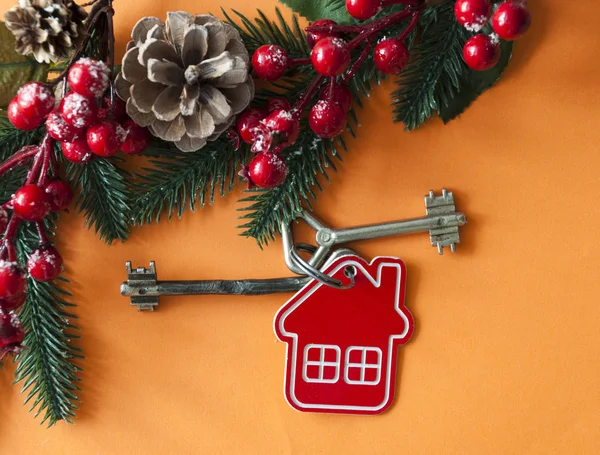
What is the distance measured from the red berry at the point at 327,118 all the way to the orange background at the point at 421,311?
104mm

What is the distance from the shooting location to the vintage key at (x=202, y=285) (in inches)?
28.3

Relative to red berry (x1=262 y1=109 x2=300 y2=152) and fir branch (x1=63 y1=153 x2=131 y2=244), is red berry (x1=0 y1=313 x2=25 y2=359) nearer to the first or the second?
fir branch (x1=63 y1=153 x2=131 y2=244)

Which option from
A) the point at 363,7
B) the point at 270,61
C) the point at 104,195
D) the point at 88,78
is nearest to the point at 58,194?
the point at 104,195

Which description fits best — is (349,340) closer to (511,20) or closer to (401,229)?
(401,229)

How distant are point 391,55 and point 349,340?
33cm

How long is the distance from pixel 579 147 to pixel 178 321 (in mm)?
522

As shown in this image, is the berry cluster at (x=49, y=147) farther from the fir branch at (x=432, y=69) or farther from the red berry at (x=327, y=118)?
the fir branch at (x=432, y=69)

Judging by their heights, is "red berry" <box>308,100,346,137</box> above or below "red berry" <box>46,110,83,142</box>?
above

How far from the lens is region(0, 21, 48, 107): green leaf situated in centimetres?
64

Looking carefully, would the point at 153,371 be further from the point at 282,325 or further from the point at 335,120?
the point at 335,120

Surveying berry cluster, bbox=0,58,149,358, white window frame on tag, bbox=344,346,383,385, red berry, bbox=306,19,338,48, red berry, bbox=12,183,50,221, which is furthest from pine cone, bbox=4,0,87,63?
white window frame on tag, bbox=344,346,383,385

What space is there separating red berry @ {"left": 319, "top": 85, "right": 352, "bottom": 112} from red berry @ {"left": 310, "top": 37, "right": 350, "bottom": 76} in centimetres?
6

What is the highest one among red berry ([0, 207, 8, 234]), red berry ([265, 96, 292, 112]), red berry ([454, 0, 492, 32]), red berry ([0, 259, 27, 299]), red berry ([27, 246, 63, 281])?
red berry ([454, 0, 492, 32])

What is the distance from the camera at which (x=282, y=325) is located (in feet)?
2.35
